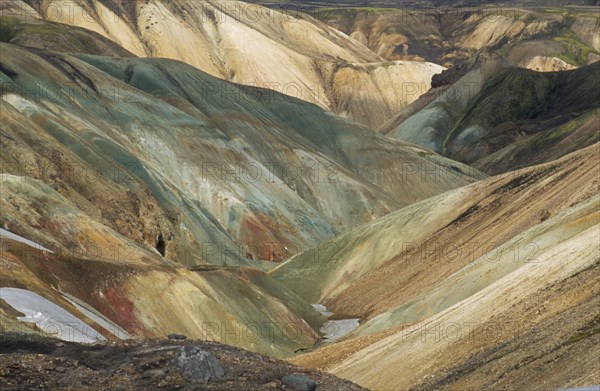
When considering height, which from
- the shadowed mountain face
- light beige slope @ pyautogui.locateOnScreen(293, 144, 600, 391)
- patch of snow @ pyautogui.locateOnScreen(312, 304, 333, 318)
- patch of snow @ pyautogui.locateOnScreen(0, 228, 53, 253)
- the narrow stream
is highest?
patch of snow @ pyautogui.locateOnScreen(0, 228, 53, 253)

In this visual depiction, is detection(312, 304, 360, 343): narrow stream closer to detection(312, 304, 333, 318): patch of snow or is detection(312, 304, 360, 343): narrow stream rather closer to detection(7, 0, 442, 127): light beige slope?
detection(312, 304, 333, 318): patch of snow

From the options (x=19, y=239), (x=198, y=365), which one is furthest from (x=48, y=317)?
(x=198, y=365)

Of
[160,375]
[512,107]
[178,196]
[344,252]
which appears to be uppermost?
[160,375]

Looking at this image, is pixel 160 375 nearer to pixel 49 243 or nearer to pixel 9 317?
pixel 9 317

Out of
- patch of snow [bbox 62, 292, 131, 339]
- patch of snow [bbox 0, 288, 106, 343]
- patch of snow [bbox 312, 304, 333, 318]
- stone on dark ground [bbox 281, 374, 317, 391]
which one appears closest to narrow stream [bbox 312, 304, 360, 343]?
patch of snow [bbox 312, 304, 333, 318]

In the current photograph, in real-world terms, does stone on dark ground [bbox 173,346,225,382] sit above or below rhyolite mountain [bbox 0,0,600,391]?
above

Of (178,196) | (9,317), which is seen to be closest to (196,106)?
(178,196)

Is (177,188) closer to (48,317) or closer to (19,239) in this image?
(19,239)

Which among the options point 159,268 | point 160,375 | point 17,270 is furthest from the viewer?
point 159,268
